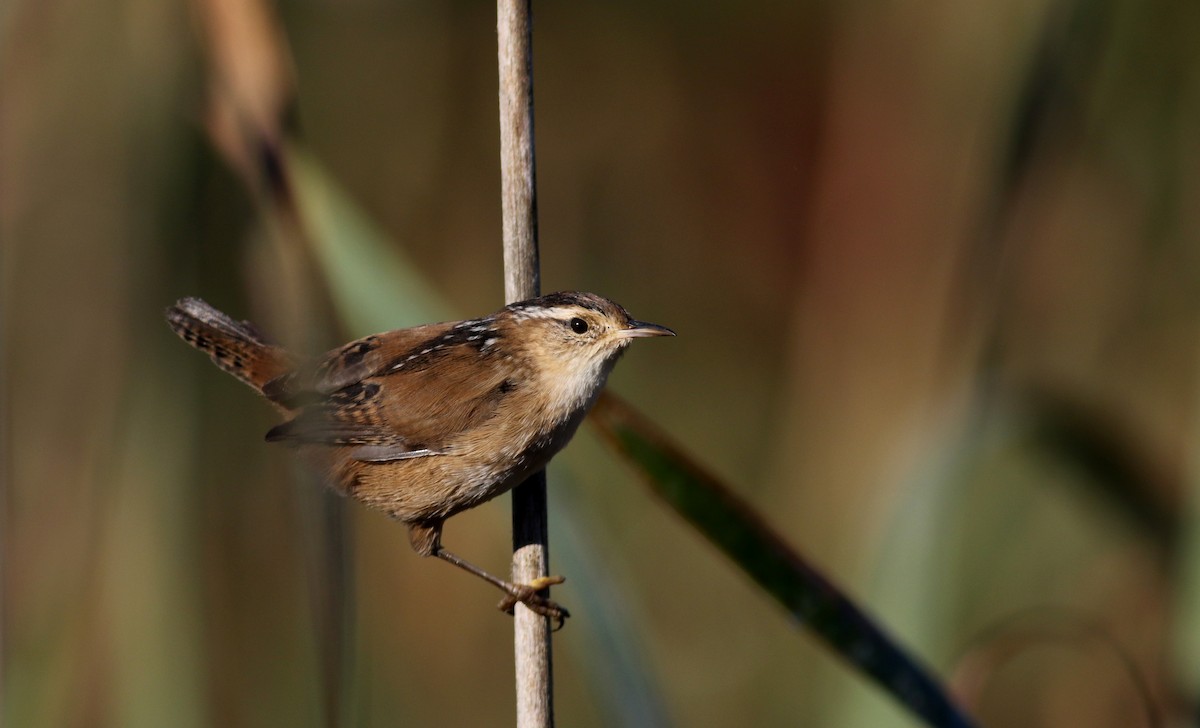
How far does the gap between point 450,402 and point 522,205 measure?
0.47 meters

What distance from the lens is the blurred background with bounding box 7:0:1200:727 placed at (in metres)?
1.92

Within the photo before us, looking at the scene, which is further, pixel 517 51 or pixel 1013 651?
pixel 1013 651

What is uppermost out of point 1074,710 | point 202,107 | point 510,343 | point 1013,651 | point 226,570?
point 202,107

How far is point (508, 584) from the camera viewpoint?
2070 mm

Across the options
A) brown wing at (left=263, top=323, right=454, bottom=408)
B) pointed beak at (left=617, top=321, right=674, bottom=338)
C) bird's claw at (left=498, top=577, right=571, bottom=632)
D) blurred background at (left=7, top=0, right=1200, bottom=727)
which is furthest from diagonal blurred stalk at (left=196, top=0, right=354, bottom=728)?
pointed beak at (left=617, top=321, right=674, bottom=338)

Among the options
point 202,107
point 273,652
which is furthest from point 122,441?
point 273,652

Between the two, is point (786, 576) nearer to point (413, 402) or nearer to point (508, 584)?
point (508, 584)

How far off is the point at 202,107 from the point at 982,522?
176 cm

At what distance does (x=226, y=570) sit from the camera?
3072 mm

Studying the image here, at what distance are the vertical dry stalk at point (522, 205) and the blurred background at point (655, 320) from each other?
0.10 meters

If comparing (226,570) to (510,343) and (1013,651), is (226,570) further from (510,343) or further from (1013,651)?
(1013,651)

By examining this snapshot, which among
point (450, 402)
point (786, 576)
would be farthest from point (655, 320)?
point (786, 576)

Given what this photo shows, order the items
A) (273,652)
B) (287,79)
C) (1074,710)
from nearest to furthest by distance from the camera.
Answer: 1. (287,79)
2. (273,652)
3. (1074,710)

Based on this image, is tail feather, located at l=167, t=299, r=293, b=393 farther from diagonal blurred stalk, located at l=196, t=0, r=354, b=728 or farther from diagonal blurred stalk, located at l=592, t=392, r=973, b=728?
diagonal blurred stalk, located at l=592, t=392, r=973, b=728
